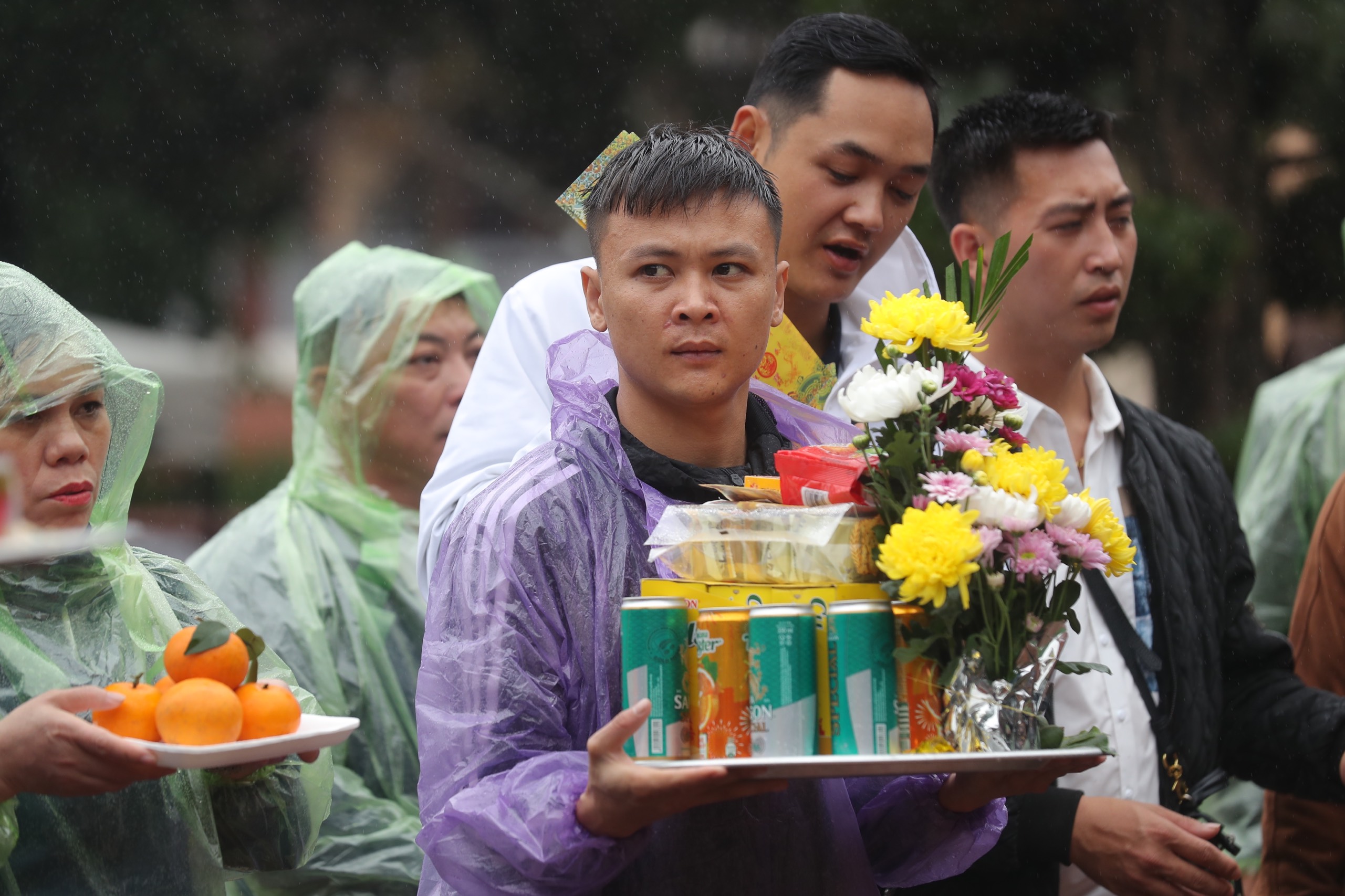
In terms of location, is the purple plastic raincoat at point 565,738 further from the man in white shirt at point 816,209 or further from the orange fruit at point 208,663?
the man in white shirt at point 816,209

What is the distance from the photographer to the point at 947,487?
78.6 inches

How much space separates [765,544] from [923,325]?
412mm

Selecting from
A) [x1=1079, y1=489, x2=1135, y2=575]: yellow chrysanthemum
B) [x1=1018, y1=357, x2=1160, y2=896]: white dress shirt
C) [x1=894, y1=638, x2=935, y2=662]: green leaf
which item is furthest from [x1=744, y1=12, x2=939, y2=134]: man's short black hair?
[x1=894, y1=638, x2=935, y2=662]: green leaf

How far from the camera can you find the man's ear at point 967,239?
3732 millimetres

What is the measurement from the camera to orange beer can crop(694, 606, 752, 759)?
6.29 feet

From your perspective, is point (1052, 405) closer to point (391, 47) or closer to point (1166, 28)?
point (1166, 28)

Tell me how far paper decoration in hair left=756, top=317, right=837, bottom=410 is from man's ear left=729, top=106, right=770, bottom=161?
20.0 inches

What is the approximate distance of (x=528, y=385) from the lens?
2.91 metres

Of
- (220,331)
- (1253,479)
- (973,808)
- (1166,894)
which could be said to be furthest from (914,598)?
(220,331)

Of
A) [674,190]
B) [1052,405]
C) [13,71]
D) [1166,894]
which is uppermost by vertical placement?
[13,71]

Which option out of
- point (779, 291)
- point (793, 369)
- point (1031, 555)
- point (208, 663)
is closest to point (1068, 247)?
point (793, 369)

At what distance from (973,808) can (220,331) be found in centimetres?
1257

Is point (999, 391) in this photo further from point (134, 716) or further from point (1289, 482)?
point (1289, 482)

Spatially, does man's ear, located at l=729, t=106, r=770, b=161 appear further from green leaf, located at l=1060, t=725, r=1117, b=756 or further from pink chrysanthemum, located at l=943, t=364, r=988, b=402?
green leaf, located at l=1060, t=725, r=1117, b=756
